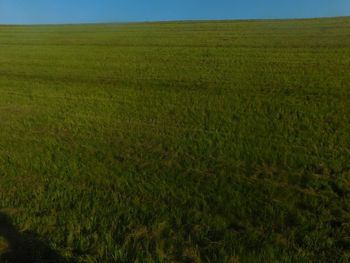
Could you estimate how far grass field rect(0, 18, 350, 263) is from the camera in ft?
18.5

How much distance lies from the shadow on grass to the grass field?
0.02 meters

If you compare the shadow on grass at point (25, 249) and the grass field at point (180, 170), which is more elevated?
the grass field at point (180, 170)

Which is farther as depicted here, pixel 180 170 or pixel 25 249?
pixel 180 170

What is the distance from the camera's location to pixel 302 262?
199 inches

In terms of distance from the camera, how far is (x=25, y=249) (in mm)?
5590

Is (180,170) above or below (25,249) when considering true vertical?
above

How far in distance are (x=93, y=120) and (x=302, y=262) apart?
877 cm

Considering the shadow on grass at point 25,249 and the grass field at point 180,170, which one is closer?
the shadow on grass at point 25,249

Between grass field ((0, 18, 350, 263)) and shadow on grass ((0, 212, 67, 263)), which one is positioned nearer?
shadow on grass ((0, 212, 67, 263))

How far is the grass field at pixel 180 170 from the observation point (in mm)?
5633

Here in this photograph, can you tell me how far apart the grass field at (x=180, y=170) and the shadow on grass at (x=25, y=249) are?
0.06ft

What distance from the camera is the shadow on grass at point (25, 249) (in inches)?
211

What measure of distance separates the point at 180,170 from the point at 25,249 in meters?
3.61

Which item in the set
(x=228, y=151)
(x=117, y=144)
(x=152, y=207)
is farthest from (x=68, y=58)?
(x=152, y=207)
